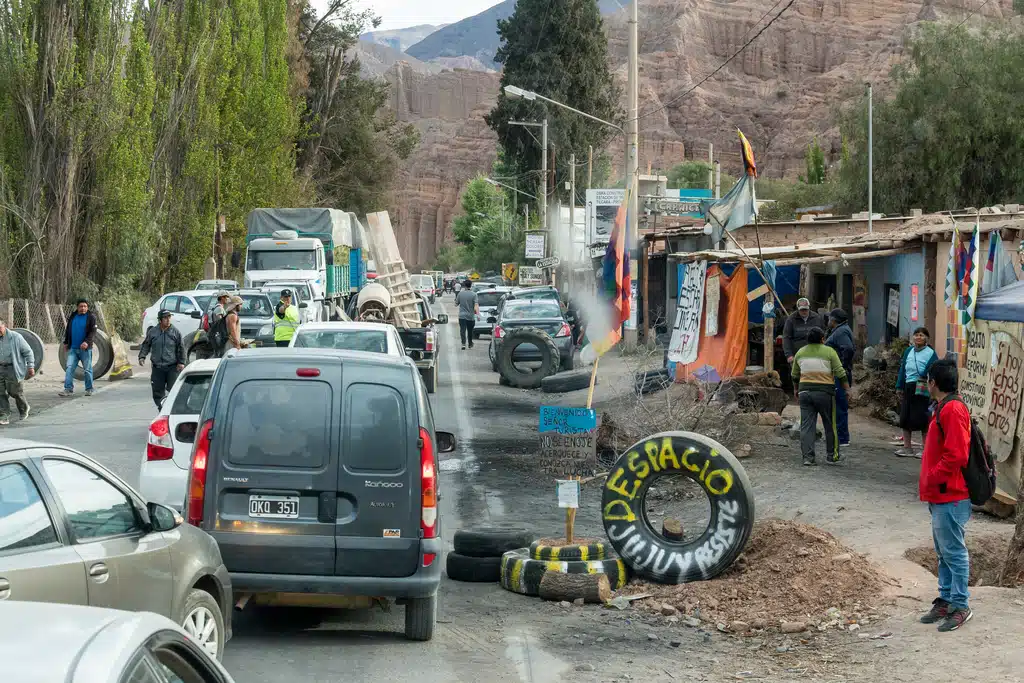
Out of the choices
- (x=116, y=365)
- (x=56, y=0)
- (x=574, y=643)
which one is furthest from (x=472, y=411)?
(x=56, y=0)

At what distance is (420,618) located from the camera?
7902 millimetres

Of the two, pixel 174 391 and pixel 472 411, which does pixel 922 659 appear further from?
pixel 472 411

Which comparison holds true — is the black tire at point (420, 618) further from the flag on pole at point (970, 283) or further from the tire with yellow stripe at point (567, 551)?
the flag on pole at point (970, 283)

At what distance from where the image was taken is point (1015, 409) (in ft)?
38.8

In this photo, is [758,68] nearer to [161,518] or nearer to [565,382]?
[565,382]

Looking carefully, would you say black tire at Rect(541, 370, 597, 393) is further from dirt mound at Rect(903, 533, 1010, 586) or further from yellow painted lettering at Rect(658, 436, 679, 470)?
yellow painted lettering at Rect(658, 436, 679, 470)

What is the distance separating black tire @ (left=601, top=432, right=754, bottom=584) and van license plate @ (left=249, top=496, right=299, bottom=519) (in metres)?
3.23

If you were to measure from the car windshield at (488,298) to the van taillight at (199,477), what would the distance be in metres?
39.3

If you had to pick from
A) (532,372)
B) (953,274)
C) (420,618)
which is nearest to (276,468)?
(420,618)

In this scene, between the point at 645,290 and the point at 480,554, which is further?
the point at 645,290

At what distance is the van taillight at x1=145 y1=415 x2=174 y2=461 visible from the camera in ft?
36.1

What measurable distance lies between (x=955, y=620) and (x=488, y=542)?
3692 millimetres

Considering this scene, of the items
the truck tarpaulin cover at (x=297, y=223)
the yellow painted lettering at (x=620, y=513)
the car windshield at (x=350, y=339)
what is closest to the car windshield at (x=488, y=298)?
the truck tarpaulin cover at (x=297, y=223)

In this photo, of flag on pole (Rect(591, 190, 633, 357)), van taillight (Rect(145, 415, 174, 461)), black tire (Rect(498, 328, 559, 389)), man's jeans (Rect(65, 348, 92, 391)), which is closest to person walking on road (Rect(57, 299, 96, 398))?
man's jeans (Rect(65, 348, 92, 391))
